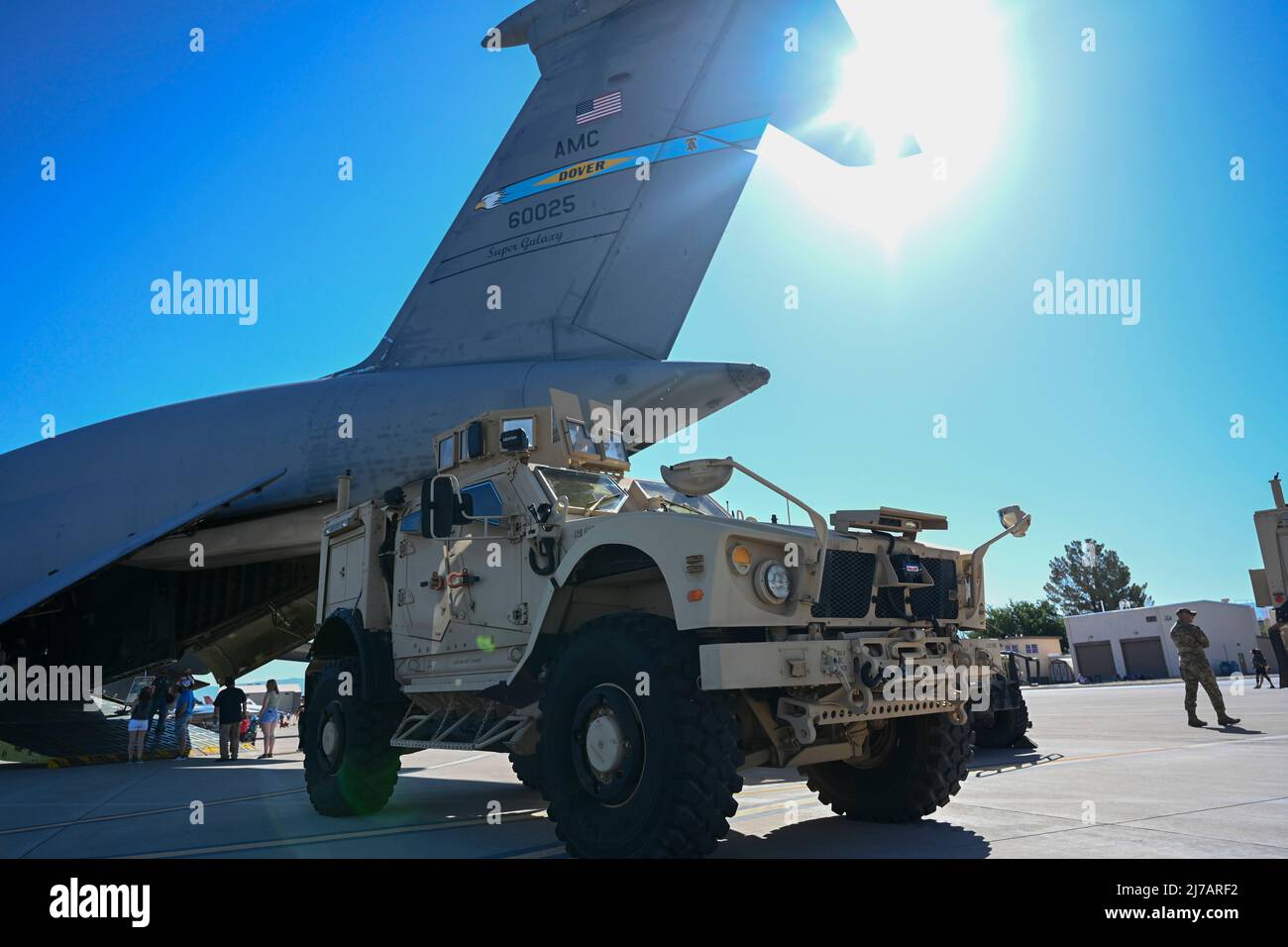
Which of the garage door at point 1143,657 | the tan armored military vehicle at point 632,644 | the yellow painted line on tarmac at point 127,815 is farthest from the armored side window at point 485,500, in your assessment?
the garage door at point 1143,657

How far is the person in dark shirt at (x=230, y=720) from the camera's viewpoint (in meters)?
14.1

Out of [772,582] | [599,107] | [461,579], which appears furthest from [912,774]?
[599,107]

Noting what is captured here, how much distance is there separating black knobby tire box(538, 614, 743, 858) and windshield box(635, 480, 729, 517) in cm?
182

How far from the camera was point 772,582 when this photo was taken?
160 inches

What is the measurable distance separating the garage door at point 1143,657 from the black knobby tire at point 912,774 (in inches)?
1650

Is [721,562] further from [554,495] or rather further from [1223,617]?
[1223,617]

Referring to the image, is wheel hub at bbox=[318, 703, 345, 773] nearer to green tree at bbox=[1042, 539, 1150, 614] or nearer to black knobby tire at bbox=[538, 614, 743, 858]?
black knobby tire at bbox=[538, 614, 743, 858]

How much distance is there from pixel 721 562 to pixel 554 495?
171 centimetres

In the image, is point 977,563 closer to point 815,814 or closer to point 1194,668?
point 815,814

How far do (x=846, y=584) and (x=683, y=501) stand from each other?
6.37 ft

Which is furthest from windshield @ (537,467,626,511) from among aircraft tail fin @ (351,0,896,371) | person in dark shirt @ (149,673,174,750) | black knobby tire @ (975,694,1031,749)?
person in dark shirt @ (149,673,174,750)

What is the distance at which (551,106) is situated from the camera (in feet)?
38.9
